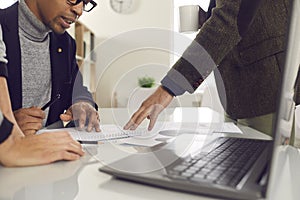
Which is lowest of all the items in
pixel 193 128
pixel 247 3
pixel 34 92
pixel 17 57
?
pixel 193 128

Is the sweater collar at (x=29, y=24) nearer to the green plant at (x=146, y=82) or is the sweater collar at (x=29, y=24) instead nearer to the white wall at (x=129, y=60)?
the white wall at (x=129, y=60)

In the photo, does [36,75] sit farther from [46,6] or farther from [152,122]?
[152,122]

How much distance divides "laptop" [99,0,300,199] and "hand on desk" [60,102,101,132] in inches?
14.3

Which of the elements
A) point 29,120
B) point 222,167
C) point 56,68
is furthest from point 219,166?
point 56,68

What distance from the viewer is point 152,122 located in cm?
79

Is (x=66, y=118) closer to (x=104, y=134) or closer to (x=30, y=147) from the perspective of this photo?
(x=104, y=134)

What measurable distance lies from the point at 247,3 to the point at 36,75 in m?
0.80

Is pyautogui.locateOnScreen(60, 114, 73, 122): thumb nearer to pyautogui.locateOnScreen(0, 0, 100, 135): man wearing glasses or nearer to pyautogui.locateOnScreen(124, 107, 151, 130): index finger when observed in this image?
pyautogui.locateOnScreen(0, 0, 100, 135): man wearing glasses

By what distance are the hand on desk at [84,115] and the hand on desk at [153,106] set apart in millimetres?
158

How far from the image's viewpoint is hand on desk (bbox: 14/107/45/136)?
2.55ft

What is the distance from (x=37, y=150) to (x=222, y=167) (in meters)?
0.33

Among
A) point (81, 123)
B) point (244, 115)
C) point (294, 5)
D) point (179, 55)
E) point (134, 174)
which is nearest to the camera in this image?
point (294, 5)

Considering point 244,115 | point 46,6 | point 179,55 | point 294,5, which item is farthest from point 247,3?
point 46,6

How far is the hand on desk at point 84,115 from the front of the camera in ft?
2.90
